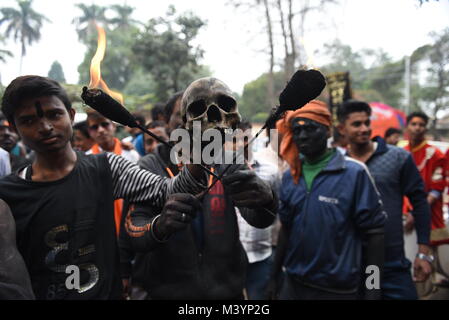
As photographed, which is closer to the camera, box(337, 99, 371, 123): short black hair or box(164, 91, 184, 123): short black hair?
box(164, 91, 184, 123): short black hair

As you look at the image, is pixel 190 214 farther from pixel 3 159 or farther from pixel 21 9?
pixel 21 9

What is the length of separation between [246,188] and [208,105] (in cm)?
34

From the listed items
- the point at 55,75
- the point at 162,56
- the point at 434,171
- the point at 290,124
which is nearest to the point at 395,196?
the point at 290,124

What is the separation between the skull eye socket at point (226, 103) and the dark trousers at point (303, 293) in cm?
183

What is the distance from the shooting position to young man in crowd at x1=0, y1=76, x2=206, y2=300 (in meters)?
1.53

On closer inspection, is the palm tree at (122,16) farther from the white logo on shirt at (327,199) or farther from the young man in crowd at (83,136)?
the white logo on shirt at (327,199)

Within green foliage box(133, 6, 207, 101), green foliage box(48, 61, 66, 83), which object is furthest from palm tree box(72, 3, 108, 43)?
green foliage box(48, 61, 66, 83)

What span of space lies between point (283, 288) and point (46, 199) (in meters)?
2.05

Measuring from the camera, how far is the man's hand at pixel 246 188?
1228 mm

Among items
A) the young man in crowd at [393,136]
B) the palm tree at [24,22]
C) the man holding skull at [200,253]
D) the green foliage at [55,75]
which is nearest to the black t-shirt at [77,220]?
the man holding skull at [200,253]

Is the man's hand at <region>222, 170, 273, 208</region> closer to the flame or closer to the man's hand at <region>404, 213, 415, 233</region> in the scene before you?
the flame

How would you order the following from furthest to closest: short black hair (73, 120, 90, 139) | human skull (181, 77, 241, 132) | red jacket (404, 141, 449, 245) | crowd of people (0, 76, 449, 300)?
short black hair (73, 120, 90, 139)
red jacket (404, 141, 449, 245)
crowd of people (0, 76, 449, 300)
human skull (181, 77, 241, 132)
